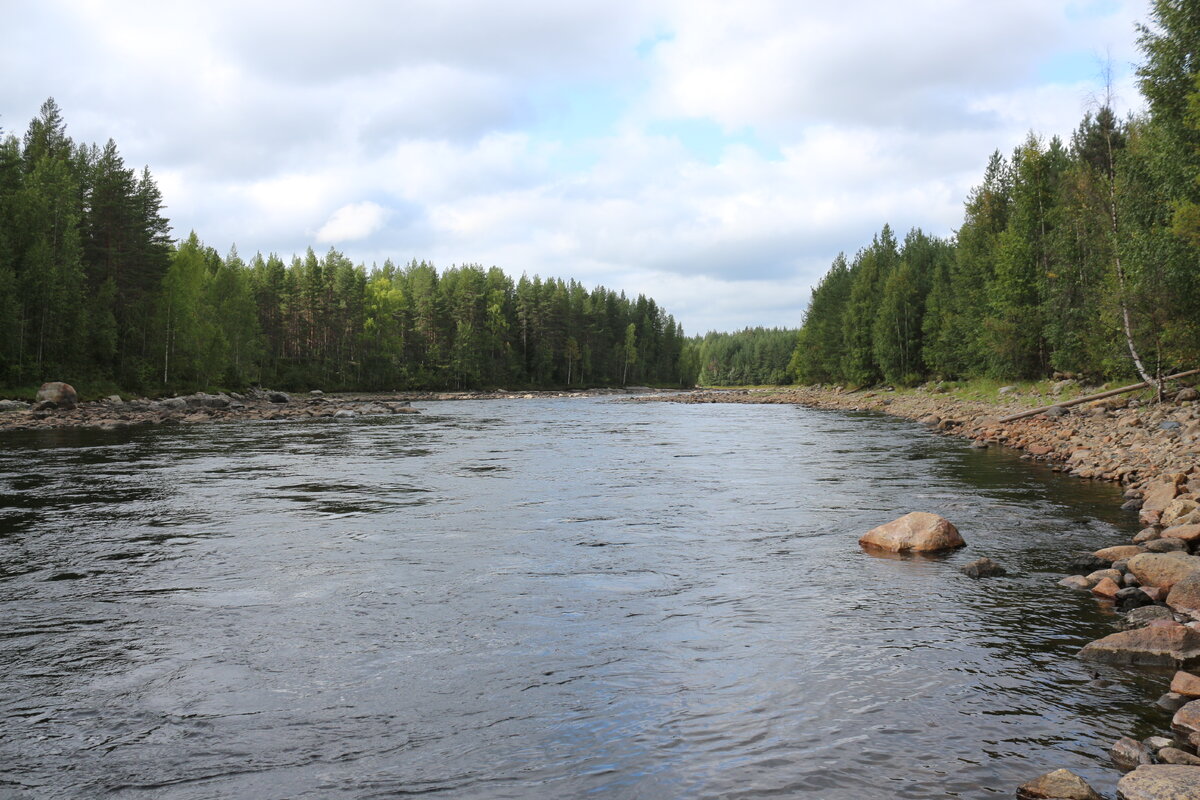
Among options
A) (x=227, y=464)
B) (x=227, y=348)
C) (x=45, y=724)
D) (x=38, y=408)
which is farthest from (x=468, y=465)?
(x=227, y=348)

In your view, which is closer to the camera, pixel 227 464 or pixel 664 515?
pixel 664 515

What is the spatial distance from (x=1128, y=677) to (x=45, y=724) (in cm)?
977

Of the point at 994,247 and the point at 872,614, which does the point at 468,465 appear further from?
the point at 994,247

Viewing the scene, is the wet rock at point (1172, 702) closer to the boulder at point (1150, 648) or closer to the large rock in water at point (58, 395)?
the boulder at point (1150, 648)

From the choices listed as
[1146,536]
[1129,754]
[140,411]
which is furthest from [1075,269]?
[140,411]

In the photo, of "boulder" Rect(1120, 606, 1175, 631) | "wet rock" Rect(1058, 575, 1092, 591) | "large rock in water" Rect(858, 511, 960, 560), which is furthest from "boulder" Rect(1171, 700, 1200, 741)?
"large rock in water" Rect(858, 511, 960, 560)

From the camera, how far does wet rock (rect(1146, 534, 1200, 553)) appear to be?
10.9 m

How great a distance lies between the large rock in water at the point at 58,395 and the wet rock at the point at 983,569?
50232mm

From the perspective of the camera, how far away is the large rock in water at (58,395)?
43.7 m

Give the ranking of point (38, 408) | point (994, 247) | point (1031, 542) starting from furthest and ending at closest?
point (994, 247) < point (38, 408) < point (1031, 542)

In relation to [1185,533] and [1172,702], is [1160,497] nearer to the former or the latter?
[1185,533]

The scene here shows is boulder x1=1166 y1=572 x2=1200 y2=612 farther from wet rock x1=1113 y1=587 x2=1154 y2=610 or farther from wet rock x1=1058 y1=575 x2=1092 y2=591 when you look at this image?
wet rock x1=1058 y1=575 x2=1092 y2=591

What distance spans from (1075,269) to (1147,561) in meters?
35.4

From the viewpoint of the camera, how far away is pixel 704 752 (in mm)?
5750
